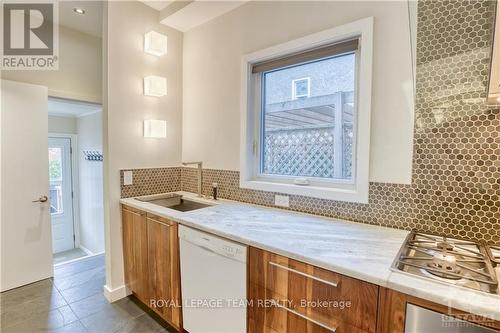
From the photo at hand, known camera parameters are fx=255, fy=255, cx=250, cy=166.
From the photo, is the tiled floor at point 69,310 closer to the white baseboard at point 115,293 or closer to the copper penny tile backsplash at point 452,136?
the white baseboard at point 115,293

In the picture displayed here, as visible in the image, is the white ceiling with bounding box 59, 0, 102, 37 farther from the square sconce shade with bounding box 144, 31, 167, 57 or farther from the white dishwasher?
the white dishwasher

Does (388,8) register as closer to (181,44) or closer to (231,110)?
(231,110)

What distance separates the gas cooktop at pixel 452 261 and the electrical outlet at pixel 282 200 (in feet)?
2.76

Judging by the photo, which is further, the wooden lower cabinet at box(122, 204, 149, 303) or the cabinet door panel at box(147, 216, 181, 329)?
the wooden lower cabinet at box(122, 204, 149, 303)

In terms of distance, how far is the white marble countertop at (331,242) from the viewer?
34.0 inches

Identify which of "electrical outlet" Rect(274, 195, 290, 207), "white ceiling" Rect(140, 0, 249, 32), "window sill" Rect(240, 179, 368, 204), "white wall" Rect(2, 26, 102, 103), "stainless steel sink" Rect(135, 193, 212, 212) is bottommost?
"stainless steel sink" Rect(135, 193, 212, 212)

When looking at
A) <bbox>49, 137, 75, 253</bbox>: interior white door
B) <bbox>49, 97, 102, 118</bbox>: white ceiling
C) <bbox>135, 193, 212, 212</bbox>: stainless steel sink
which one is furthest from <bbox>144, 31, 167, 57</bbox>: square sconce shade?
<bbox>49, 137, 75, 253</bbox>: interior white door

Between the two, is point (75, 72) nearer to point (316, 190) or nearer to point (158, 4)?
point (158, 4)

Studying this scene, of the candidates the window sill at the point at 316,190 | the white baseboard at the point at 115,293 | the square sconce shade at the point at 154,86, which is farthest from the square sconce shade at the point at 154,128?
the white baseboard at the point at 115,293

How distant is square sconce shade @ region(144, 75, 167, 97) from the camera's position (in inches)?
95.0

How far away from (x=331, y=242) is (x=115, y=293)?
82.9 inches

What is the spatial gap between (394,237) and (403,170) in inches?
15.7

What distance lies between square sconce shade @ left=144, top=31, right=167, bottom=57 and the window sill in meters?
1.49

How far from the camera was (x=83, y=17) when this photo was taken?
274 centimetres
